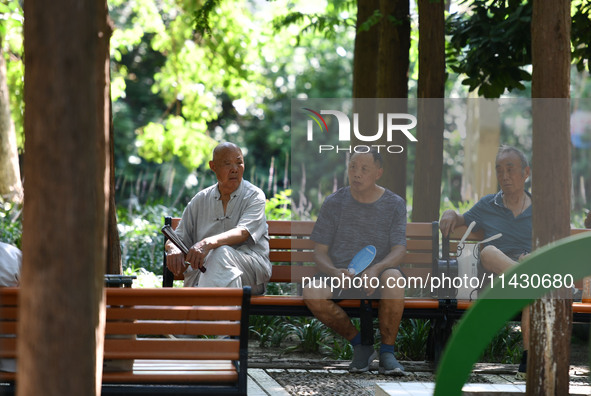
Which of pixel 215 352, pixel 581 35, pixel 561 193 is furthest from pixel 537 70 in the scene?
pixel 581 35

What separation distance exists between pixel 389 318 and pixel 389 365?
30 centimetres

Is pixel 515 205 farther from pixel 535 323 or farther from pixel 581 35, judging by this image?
pixel 581 35

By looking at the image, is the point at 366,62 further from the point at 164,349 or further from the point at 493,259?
the point at 164,349

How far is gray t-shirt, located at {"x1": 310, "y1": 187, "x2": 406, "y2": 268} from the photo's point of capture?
20.3ft

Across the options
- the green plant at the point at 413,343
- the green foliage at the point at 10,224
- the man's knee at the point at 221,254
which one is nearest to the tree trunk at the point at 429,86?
the green plant at the point at 413,343

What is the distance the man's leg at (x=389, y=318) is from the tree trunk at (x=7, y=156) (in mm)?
6932

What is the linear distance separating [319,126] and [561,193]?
211 centimetres

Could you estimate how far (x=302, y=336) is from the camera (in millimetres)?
6809

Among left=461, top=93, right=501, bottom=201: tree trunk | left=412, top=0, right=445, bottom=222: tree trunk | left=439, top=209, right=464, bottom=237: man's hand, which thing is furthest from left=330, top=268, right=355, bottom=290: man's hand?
left=412, top=0, right=445, bottom=222: tree trunk

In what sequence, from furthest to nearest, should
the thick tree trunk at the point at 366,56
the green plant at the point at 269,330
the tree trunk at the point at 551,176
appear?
the thick tree trunk at the point at 366,56, the green plant at the point at 269,330, the tree trunk at the point at 551,176

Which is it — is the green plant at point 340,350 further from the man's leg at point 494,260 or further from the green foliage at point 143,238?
the green foliage at point 143,238

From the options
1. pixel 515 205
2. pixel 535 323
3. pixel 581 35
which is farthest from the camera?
pixel 581 35

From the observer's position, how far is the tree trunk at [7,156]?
11.8 meters

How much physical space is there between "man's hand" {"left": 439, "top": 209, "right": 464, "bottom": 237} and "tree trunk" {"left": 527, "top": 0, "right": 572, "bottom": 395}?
180cm
